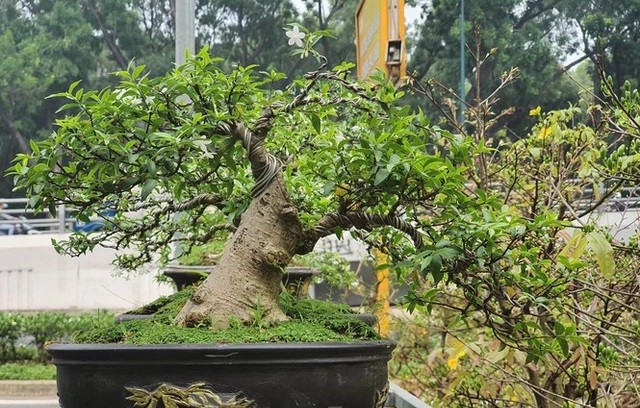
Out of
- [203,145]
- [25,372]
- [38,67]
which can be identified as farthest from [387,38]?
[38,67]

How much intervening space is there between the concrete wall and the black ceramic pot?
46.7 ft

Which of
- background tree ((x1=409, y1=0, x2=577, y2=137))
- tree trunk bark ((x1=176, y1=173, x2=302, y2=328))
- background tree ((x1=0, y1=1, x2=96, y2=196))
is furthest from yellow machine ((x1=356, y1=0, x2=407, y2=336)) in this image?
background tree ((x1=0, y1=1, x2=96, y2=196))

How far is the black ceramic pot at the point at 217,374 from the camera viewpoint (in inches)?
59.4

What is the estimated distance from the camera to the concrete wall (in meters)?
15.7

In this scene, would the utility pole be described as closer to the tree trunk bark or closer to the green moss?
the green moss

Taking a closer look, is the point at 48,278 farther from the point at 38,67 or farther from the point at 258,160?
the point at 258,160

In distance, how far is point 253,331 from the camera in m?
1.69

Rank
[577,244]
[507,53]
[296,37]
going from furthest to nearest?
[507,53] < [577,244] < [296,37]

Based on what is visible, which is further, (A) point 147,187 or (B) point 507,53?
(B) point 507,53

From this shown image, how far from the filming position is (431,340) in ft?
20.4

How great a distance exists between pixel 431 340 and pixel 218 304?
462 cm

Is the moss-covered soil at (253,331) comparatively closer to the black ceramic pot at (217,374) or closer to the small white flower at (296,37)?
the black ceramic pot at (217,374)

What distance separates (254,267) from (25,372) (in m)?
7.33

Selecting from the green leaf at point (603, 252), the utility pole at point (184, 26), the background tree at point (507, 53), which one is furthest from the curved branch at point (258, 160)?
the background tree at point (507, 53)
